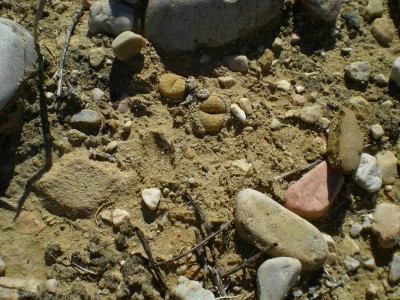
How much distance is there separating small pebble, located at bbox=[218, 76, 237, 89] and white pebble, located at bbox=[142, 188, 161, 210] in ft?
2.09

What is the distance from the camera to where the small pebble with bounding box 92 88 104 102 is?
8.11 ft

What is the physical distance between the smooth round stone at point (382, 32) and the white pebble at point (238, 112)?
92cm

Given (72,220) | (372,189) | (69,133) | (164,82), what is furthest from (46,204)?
(372,189)

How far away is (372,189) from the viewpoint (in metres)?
2.42

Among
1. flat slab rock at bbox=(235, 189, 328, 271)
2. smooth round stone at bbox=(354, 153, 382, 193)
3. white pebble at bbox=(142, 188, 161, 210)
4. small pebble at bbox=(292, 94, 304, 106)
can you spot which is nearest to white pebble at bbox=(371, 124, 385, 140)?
smooth round stone at bbox=(354, 153, 382, 193)

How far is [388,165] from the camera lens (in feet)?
8.21

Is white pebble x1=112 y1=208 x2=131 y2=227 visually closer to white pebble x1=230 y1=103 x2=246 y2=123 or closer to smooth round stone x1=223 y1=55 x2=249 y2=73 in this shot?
white pebble x1=230 y1=103 x2=246 y2=123

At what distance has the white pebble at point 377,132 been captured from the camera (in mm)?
2531

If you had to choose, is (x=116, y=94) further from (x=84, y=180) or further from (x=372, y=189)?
(x=372, y=189)

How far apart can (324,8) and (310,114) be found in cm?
59

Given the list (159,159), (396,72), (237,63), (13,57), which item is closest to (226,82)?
(237,63)

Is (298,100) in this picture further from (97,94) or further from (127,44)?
(97,94)

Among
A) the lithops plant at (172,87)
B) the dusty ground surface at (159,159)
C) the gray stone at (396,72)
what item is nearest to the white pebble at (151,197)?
the dusty ground surface at (159,159)

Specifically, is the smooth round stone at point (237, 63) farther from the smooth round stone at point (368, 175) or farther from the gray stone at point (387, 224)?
the gray stone at point (387, 224)
